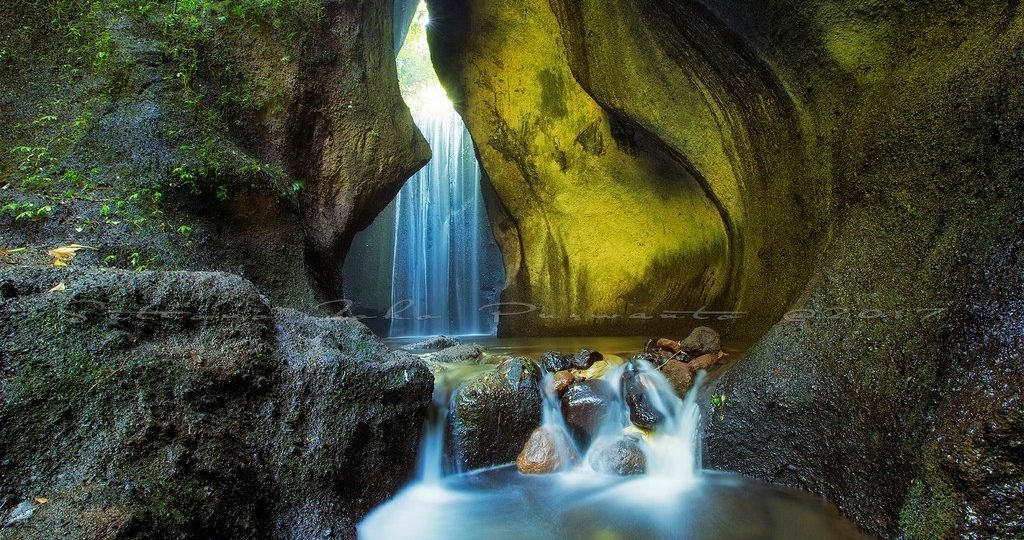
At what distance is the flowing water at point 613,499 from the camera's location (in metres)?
3.20

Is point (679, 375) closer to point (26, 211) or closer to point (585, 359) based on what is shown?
point (585, 359)

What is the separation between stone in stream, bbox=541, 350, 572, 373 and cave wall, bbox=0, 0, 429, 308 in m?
2.63

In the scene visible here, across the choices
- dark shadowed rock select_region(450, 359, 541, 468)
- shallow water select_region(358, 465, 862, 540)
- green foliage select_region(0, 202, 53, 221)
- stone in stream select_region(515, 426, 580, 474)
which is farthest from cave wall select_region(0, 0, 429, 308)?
stone in stream select_region(515, 426, 580, 474)

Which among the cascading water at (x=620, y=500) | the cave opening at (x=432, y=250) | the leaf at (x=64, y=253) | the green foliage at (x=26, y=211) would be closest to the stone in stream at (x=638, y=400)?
the cascading water at (x=620, y=500)

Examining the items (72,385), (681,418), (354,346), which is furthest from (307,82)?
(681,418)

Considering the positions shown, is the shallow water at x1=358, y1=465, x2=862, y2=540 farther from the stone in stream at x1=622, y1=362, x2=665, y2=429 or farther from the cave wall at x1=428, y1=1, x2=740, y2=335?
the cave wall at x1=428, y1=1, x2=740, y2=335

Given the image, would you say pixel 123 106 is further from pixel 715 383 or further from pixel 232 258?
pixel 715 383

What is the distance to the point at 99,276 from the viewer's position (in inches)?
101

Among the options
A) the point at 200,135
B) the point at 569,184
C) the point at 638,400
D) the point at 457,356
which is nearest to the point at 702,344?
the point at 638,400

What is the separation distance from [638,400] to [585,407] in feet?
1.56

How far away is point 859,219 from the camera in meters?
3.62

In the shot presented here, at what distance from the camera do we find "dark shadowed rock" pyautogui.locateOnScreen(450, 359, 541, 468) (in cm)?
424

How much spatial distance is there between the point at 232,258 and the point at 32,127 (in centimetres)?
186

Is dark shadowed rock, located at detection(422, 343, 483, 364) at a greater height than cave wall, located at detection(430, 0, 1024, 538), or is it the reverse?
cave wall, located at detection(430, 0, 1024, 538)
